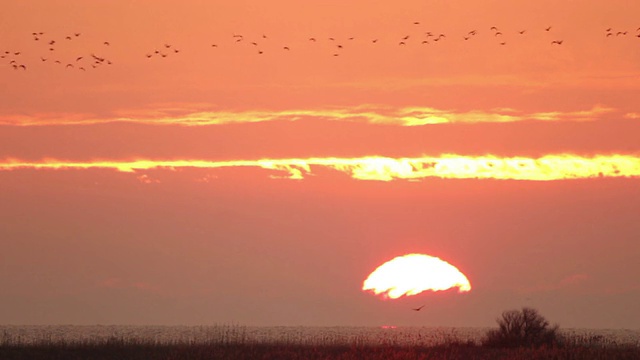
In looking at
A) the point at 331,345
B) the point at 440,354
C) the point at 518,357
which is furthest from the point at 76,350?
the point at 518,357

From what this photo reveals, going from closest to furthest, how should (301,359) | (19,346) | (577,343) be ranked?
(301,359) → (19,346) → (577,343)

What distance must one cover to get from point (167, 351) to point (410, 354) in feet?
30.7

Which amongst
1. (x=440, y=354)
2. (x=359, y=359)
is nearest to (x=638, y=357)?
(x=440, y=354)

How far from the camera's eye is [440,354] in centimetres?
4475

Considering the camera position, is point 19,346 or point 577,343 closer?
point 19,346

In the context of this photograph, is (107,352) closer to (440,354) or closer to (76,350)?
(76,350)

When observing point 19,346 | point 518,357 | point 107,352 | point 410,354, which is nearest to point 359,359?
point 410,354

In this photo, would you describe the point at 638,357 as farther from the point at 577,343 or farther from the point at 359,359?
the point at 359,359

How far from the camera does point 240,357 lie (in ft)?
143

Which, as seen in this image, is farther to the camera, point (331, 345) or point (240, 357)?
point (331, 345)

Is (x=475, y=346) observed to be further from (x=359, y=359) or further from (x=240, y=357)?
(x=240, y=357)

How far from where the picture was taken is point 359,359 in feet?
142

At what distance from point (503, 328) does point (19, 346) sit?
20548 millimetres

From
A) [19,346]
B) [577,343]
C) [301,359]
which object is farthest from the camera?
[577,343]
